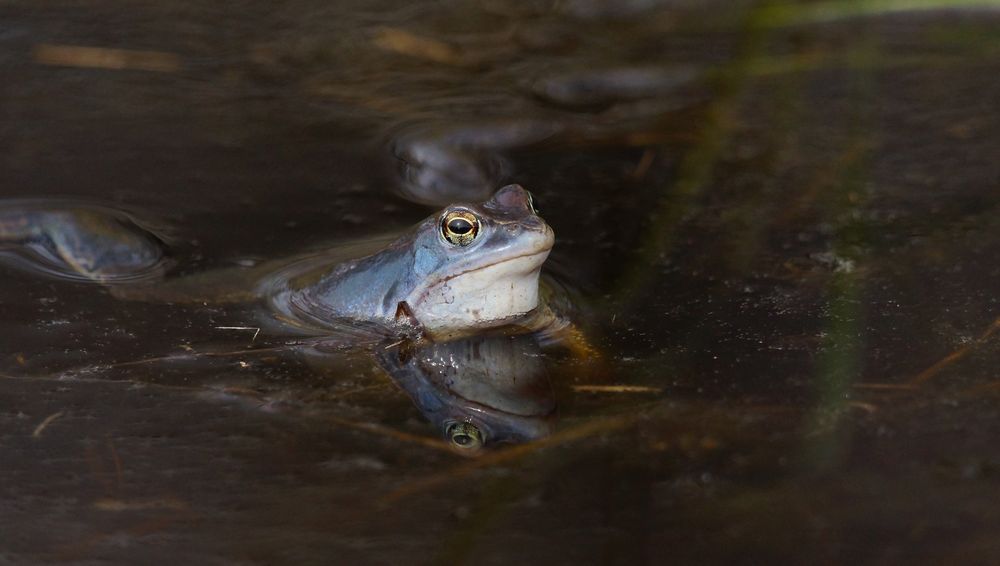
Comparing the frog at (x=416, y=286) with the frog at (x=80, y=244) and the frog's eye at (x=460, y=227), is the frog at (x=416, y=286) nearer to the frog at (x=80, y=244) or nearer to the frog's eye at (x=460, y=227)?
the frog's eye at (x=460, y=227)

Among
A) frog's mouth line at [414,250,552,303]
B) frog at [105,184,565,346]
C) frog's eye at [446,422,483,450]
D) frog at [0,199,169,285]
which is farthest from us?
frog at [0,199,169,285]

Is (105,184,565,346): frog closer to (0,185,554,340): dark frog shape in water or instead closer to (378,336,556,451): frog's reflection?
(0,185,554,340): dark frog shape in water

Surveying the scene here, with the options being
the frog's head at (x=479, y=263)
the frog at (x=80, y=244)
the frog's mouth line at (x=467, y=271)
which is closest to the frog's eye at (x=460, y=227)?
the frog's head at (x=479, y=263)

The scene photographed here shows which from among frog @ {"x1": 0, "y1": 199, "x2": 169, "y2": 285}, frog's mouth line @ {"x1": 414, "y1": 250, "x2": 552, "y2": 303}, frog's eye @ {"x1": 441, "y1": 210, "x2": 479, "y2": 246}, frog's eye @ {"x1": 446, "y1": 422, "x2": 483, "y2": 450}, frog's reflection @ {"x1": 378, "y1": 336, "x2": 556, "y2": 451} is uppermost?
frog @ {"x1": 0, "y1": 199, "x2": 169, "y2": 285}

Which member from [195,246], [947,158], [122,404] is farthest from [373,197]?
[947,158]

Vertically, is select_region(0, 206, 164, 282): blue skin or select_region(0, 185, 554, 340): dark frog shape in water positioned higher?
select_region(0, 206, 164, 282): blue skin

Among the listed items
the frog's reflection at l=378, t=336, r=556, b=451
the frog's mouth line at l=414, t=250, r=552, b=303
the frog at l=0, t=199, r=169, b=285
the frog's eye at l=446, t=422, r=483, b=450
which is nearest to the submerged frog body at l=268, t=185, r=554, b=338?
the frog's mouth line at l=414, t=250, r=552, b=303

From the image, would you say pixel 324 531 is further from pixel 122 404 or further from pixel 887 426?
pixel 887 426
